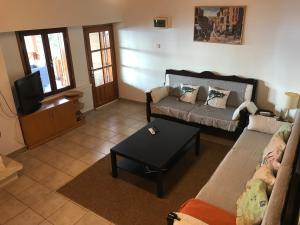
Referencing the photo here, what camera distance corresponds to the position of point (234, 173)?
2.72 m

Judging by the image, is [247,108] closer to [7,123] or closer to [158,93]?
[158,93]

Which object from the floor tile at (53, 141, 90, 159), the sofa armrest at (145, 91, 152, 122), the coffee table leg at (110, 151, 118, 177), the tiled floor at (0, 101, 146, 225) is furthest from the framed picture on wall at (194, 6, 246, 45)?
the floor tile at (53, 141, 90, 159)

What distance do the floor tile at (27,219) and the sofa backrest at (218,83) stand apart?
3.27 metres

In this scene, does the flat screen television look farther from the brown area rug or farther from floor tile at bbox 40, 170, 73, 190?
the brown area rug

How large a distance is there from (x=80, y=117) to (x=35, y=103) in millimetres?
981

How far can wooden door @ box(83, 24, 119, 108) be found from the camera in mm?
5273

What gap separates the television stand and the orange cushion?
2.91 metres

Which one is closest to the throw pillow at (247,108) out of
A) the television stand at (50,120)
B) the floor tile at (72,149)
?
the floor tile at (72,149)

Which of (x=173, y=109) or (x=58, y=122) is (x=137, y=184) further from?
(x=58, y=122)

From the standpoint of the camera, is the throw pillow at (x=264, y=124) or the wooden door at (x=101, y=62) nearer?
the throw pillow at (x=264, y=124)

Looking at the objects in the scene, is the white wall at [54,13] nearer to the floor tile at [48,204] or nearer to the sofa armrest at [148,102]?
the sofa armrest at [148,102]

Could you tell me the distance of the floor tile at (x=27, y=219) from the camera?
2.75 metres

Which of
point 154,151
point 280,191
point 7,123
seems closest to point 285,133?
point 280,191

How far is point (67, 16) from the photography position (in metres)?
4.31
